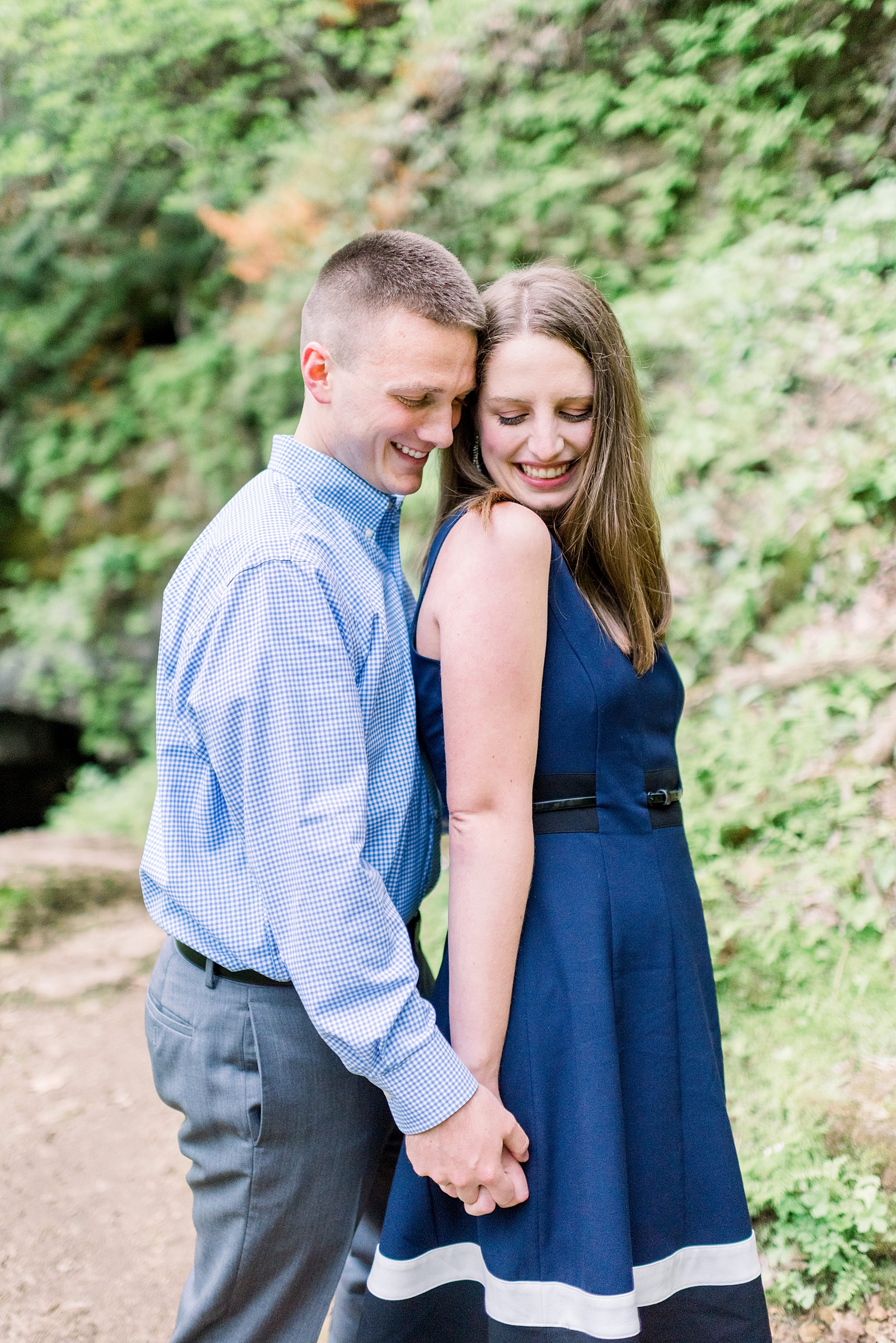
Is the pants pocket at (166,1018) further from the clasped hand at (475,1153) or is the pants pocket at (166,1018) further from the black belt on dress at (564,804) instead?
the black belt on dress at (564,804)

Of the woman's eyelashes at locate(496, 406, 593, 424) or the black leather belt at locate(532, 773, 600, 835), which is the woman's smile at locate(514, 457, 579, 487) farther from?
the black leather belt at locate(532, 773, 600, 835)

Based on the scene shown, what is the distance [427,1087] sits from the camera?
133 cm

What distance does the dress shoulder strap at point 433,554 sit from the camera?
5.35ft

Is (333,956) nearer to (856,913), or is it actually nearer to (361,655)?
(361,655)

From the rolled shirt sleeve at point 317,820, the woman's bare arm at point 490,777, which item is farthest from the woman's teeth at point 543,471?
the rolled shirt sleeve at point 317,820

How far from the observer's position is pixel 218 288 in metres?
8.17

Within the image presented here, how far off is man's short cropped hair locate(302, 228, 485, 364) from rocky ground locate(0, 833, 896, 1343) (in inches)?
89.7

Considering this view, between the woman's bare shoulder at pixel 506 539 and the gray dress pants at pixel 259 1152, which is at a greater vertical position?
the woman's bare shoulder at pixel 506 539

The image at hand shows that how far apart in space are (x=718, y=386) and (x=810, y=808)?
218 cm

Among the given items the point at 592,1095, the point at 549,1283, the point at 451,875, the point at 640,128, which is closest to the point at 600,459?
the point at 451,875

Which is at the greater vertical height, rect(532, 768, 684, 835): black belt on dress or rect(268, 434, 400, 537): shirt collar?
rect(268, 434, 400, 537): shirt collar

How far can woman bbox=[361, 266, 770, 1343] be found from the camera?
Answer: 4.75 ft

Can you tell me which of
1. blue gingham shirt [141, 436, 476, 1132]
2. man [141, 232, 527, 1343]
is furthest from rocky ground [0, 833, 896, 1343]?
blue gingham shirt [141, 436, 476, 1132]

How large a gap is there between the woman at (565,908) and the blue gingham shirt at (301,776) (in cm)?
11
